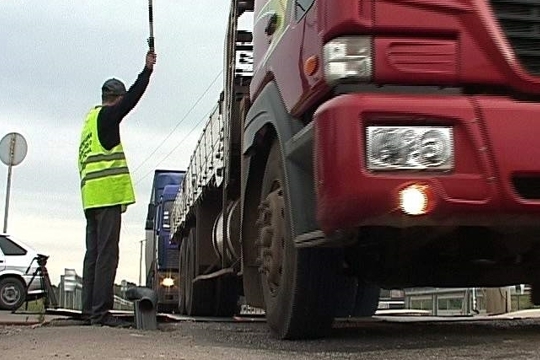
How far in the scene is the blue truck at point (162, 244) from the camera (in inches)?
633

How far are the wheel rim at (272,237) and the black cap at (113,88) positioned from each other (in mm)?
2037

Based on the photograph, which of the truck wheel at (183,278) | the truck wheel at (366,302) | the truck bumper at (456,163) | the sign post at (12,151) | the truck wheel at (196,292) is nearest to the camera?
the truck bumper at (456,163)

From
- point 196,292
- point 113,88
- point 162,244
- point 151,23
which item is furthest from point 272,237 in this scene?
point 162,244

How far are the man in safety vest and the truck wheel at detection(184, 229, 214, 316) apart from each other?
12.4 feet

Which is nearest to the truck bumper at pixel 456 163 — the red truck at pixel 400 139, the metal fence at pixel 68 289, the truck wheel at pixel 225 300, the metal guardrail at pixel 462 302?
the red truck at pixel 400 139

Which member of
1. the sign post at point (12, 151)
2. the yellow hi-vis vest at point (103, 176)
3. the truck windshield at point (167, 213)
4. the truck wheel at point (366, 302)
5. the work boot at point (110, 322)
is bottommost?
the work boot at point (110, 322)

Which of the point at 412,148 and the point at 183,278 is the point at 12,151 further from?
the point at 412,148

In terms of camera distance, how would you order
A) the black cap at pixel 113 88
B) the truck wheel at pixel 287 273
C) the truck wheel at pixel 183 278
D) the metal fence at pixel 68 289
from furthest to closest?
the metal fence at pixel 68 289, the truck wheel at pixel 183 278, the black cap at pixel 113 88, the truck wheel at pixel 287 273

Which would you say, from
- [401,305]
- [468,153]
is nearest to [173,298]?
[401,305]

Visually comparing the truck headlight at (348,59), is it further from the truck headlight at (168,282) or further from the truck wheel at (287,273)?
the truck headlight at (168,282)

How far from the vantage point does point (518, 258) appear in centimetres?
539

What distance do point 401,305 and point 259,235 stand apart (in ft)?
33.3

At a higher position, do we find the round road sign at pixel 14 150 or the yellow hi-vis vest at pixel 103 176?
the round road sign at pixel 14 150

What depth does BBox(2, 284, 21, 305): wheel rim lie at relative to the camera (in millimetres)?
17641
